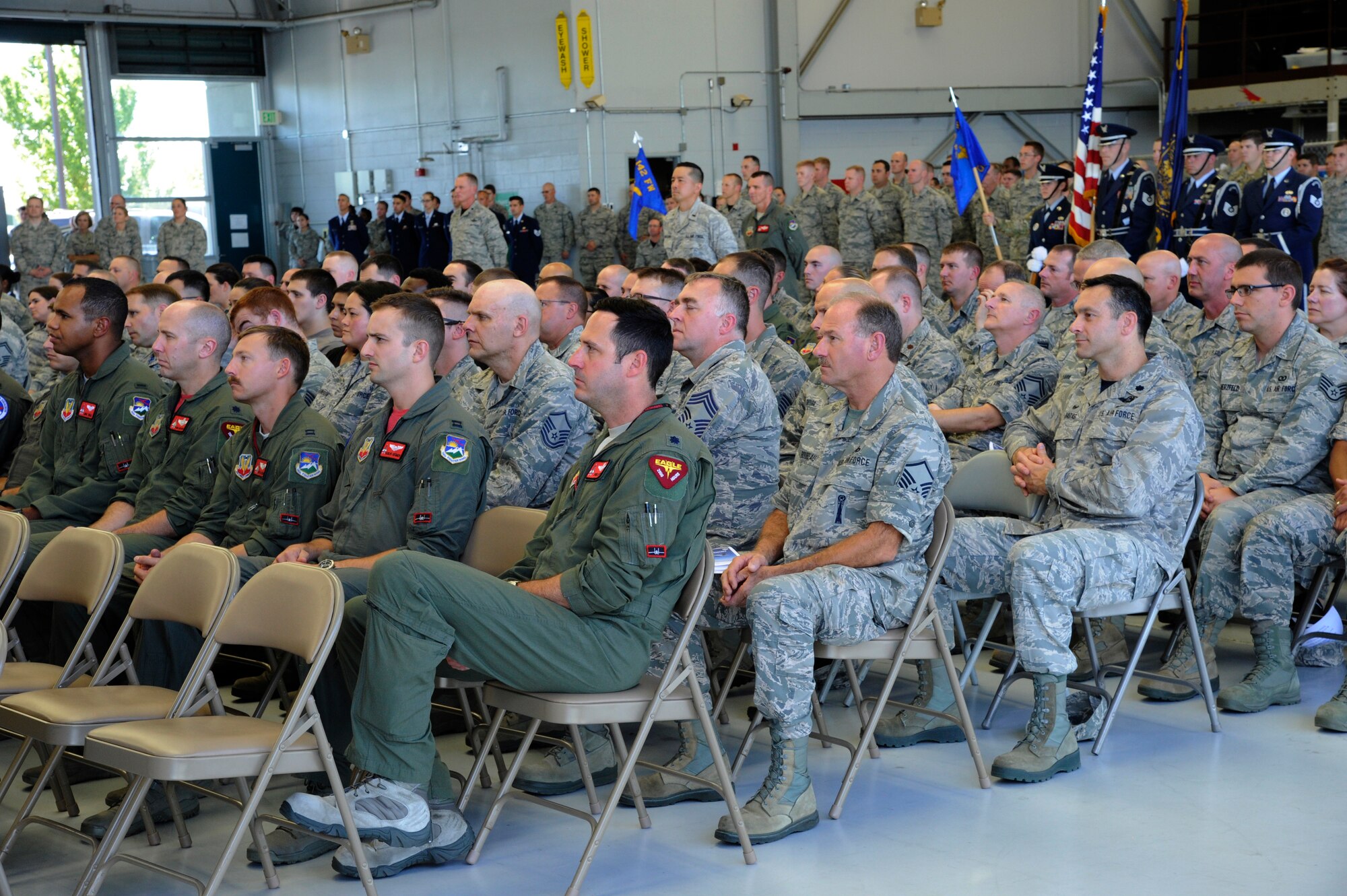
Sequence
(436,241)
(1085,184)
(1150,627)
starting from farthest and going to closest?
1. (436,241)
2. (1085,184)
3. (1150,627)

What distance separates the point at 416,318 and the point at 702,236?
5.90 metres

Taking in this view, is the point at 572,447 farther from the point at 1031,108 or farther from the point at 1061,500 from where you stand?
the point at 1031,108

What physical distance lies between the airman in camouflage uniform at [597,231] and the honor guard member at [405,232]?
2122mm

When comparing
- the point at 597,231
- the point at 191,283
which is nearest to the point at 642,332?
the point at 191,283

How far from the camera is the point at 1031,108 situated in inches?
708

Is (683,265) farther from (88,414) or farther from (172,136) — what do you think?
(172,136)

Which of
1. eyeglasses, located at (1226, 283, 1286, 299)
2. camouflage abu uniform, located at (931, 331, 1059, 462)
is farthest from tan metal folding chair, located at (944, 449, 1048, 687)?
eyeglasses, located at (1226, 283, 1286, 299)

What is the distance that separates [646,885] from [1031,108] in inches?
651

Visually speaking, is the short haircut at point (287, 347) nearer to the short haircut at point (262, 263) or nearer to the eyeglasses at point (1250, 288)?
the eyeglasses at point (1250, 288)

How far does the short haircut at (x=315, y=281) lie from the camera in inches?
265

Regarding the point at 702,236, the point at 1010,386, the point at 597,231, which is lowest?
the point at 1010,386

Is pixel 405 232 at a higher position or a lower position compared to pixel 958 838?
higher

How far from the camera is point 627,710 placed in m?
3.14

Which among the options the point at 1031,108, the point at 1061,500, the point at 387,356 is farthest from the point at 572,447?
the point at 1031,108
